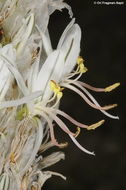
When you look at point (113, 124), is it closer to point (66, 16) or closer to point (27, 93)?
point (66, 16)

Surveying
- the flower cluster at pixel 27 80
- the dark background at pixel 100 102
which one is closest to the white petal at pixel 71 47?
the flower cluster at pixel 27 80

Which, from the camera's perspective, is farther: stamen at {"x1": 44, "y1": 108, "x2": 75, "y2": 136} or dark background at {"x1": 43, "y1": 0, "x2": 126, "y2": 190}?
dark background at {"x1": 43, "y1": 0, "x2": 126, "y2": 190}

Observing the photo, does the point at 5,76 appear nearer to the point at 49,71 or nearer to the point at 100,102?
the point at 49,71

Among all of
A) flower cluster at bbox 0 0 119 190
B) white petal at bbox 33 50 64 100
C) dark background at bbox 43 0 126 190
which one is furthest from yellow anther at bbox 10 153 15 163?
dark background at bbox 43 0 126 190

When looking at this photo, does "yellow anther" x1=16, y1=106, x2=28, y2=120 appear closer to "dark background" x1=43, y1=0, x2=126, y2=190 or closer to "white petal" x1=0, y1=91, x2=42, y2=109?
"white petal" x1=0, y1=91, x2=42, y2=109

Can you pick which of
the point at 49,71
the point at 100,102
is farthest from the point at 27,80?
the point at 100,102

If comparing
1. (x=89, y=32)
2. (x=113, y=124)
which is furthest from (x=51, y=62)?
(x=89, y=32)

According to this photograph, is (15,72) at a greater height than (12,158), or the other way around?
(15,72)

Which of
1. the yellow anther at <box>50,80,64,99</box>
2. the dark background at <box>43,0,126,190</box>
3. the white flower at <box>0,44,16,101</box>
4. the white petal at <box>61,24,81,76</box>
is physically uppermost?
the white flower at <box>0,44,16,101</box>
